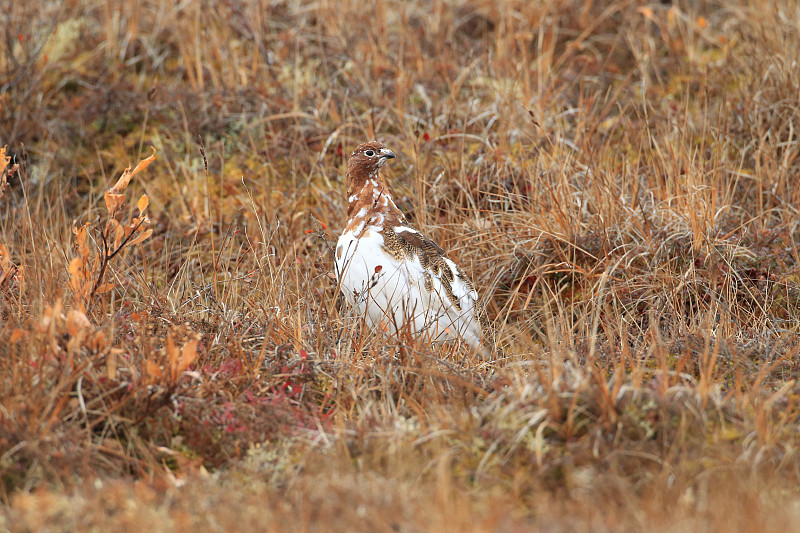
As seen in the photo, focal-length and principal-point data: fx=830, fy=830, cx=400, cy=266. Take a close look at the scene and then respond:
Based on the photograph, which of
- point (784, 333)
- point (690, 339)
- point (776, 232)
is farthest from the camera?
point (776, 232)

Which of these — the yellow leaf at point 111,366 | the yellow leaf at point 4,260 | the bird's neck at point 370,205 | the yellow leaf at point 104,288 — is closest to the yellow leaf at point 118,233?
the yellow leaf at point 104,288

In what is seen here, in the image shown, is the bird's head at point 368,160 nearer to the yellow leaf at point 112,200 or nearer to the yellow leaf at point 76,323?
the yellow leaf at point 112,200

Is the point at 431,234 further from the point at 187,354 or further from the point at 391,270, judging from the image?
the point at 187,354

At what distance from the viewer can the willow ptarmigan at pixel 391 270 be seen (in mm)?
3545

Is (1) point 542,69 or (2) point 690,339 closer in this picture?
(2) point 690,339

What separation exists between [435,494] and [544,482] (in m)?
0.37

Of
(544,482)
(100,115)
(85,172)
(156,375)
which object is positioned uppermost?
(100,115)

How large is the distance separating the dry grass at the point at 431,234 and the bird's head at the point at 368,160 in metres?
0.43

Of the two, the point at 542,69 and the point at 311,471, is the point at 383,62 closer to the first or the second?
the point at 542,69

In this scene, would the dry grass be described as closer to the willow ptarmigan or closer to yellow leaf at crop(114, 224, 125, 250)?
yellow leaf at crop(114, 224, 125, 250)

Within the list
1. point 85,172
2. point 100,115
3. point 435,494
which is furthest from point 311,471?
point 100,115

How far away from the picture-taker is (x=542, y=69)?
5.55 meters

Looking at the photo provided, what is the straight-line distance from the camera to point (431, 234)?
440 cm

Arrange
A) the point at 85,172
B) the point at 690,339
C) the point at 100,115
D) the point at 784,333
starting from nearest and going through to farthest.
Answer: the point at 690,339 → the point at 784,333 → the point at 85,172 → the point at 100,115
